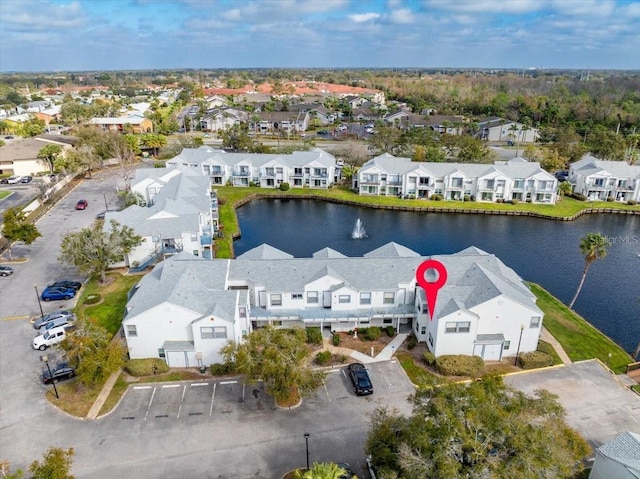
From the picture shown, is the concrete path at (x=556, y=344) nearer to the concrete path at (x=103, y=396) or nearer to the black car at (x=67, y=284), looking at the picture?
the concrete path at (x=103, y=396)

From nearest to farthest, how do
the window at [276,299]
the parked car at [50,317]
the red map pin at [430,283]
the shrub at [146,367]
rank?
the shrub at [146,367]
the red map pin at [430,283]
the parked car at [50,317]
the window at [276,299]

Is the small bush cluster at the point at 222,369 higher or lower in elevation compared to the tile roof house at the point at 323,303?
lower

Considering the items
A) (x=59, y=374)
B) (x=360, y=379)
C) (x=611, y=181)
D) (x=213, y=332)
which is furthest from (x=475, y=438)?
(x=611, y=181)

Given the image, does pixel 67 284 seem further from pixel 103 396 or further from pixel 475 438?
pixel 475 438

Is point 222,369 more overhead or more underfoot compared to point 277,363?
more underfoot

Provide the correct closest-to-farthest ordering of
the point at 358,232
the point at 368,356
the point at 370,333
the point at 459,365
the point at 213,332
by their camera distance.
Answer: the point at 213,332
the point at 459,365
the point at 368,356
the point at 370,333
the point at 358,232

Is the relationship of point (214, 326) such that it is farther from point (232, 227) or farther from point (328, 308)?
point (232, 227)

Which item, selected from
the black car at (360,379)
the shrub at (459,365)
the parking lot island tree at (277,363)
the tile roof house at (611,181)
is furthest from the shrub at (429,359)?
the tile roof house at (611,181)
